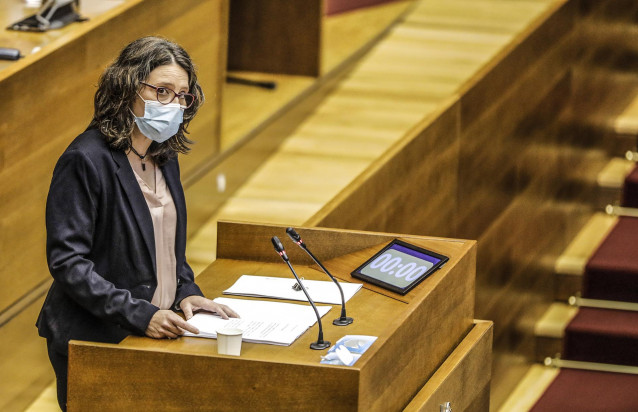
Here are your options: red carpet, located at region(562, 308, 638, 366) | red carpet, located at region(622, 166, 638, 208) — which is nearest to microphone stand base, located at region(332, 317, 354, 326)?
red carpet, located at region(562, 308, 638, 366)

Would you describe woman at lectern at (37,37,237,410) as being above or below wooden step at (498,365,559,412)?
above

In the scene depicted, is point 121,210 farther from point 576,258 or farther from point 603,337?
point 576,258

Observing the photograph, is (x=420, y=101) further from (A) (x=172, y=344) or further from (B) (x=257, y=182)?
(A) (x=172, y=344)

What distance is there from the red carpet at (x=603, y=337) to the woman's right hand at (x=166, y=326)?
1567 millimetres

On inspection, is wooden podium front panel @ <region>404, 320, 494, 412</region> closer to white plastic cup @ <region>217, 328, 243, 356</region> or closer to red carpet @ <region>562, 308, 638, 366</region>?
white plastic cup @ <region>217, 328, 243, 356</region>

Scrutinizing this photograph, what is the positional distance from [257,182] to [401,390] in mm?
1745

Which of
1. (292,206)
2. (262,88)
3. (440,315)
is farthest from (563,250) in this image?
(440,315)

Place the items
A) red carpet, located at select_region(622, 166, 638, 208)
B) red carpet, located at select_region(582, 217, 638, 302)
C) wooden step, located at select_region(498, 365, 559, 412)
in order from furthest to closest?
red carpet, located at select_region(622, 166, 638, 208) < red carpet, located at select_region(582, 217, 638, 302) < wooden step, located at select_region(498, 365, 559, 412)

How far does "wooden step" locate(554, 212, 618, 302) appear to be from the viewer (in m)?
3.09

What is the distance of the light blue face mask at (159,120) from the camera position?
5.05 feet

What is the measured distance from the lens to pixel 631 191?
10.6ft

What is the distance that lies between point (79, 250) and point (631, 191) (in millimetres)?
2058

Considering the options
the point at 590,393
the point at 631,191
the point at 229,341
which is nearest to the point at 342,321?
the point at 229,341

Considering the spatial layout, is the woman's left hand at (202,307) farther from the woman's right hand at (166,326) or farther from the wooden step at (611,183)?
the wooden step at (611,183)
